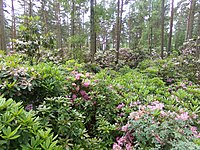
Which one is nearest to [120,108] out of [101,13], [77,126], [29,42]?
[77,126]

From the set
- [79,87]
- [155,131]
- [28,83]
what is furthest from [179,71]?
[28,83]

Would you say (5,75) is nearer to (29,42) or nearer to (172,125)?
(172,125)

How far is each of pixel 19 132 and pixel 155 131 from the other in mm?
1799

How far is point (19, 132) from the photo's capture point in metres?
1.33

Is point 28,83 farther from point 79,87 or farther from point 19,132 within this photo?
point 79,87

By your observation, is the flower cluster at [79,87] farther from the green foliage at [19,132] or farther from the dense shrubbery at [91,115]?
the green foliage at [19,132]

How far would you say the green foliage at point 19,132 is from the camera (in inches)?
48.6

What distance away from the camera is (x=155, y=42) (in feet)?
55.8

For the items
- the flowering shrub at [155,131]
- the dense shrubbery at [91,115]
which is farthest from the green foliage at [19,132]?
the flowering shrub at [155,131]

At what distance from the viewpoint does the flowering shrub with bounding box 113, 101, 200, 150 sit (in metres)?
2.16

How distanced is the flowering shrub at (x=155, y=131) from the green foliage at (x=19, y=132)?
134 centimetres

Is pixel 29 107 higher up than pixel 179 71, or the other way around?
pixel 179 71

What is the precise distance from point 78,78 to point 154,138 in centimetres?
196

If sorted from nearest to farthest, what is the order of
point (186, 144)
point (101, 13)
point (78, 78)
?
point (186, 144)
point (78, 78)
point (101, 13)
